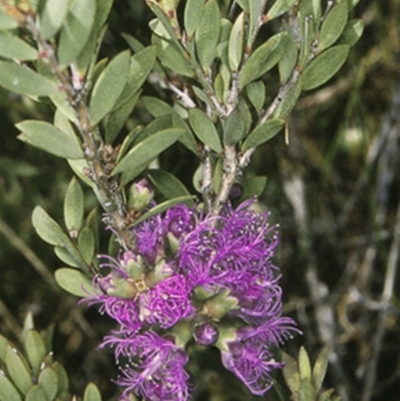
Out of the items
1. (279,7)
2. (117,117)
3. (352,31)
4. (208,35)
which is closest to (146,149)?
(117,117)

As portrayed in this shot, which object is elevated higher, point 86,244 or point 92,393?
→ point 86,244

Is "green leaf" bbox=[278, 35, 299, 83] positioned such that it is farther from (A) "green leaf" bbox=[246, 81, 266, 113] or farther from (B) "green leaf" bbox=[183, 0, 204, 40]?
(B) "green leaf" bbox=[183, 0, 204, 40]

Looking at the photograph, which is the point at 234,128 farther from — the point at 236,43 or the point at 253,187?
the point at 253,187

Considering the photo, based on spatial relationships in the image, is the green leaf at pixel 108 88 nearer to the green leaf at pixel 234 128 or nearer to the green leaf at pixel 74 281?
the green leaf at pixel 234 128

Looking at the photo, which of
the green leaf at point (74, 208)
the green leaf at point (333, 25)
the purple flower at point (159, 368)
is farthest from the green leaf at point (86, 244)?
the green leaf at point (333, 25)

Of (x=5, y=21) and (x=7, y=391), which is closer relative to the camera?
(x=5, y=21)

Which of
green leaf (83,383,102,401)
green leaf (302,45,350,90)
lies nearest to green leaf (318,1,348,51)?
green leaf (302,45,350,90)
